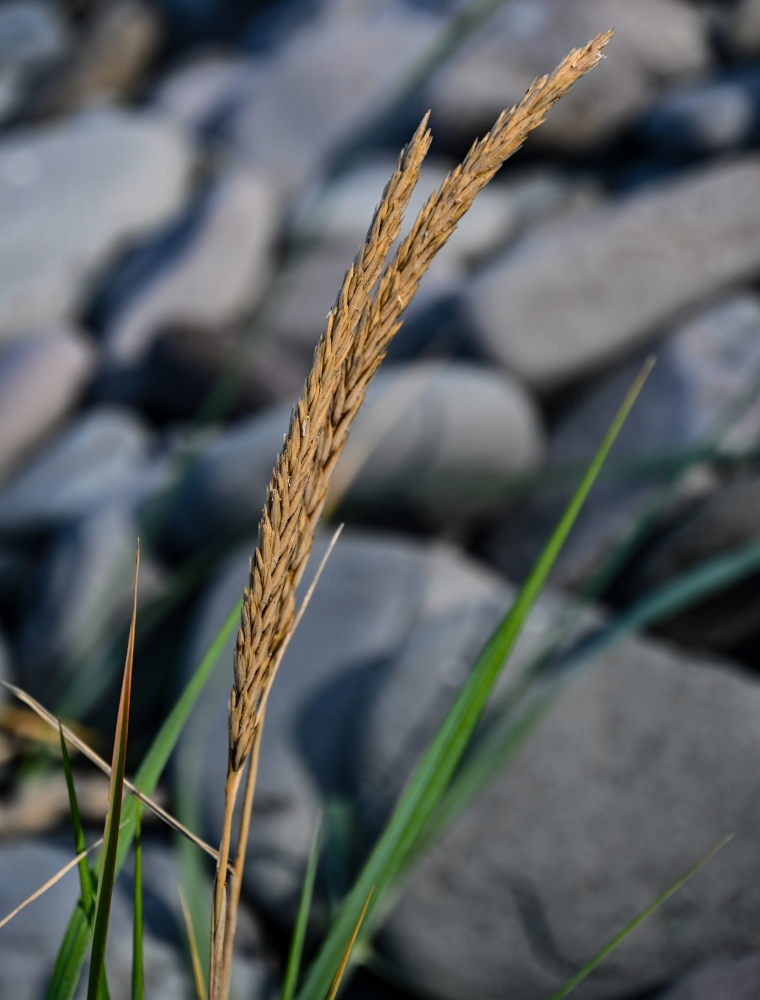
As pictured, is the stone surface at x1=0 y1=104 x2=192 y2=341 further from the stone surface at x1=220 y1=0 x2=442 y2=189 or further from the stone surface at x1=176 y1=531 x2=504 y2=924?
the stone surface at x1=176 y1=531 x2=504 y2=924

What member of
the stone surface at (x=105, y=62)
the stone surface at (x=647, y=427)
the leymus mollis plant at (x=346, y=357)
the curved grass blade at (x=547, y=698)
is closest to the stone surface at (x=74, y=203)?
the stone surface at (x=105, y=62)

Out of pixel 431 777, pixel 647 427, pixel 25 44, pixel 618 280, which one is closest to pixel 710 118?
pixel 618 280

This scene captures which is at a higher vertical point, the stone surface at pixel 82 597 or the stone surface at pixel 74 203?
the stone surface at pixel 74 203

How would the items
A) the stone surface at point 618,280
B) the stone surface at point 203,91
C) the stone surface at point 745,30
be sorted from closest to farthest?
the stone surface at point 618,280 < the stone surface at point 745,30 < the stone surface at point 203,91

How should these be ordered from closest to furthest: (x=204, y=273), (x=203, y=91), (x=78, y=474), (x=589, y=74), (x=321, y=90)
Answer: (x=78, y=474) → (x=204, y=273) → (x=589, y=74) → (x=321, y=90) → (x=203, y=91)

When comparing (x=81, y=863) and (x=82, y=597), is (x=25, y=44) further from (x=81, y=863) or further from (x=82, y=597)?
(x=81, y=863)

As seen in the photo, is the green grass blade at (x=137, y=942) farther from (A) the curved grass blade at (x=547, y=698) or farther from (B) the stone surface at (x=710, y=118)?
(B) the stone surface at (x=710, y=118)

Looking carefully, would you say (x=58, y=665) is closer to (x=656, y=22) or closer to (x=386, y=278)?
(x=386, y=278)

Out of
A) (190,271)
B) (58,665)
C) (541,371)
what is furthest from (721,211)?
(58,665)
